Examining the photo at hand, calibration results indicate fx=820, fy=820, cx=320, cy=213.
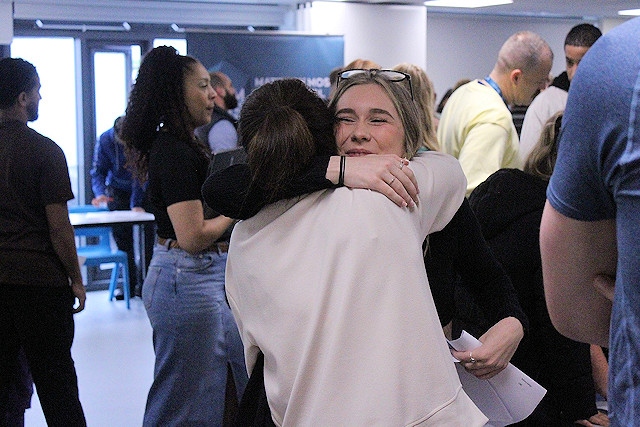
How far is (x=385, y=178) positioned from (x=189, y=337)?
5.18 ft

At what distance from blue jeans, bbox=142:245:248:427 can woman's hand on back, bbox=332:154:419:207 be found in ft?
4.65

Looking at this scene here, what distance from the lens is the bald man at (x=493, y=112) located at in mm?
3250

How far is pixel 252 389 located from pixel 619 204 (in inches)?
34.2

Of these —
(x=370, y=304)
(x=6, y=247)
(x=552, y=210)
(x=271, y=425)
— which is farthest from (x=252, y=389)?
(x=6, y=247)

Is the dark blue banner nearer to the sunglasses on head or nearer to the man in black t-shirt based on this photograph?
the man in black t-shirt

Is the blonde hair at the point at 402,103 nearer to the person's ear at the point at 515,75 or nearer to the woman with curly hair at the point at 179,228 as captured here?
the woman with curly hair at the point at 179,228

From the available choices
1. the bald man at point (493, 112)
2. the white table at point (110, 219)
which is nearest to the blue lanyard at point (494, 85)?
the bald man at point (493, 112)

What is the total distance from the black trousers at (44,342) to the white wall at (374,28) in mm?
5235

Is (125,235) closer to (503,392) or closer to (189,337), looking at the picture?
(189,337)

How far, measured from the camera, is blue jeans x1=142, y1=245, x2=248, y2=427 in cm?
272

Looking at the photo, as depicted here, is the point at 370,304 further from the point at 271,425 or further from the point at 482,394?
the point at 482,394

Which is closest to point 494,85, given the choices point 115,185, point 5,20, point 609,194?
point 609,194

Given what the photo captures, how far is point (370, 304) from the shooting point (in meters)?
1.29

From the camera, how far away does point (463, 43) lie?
995cm
